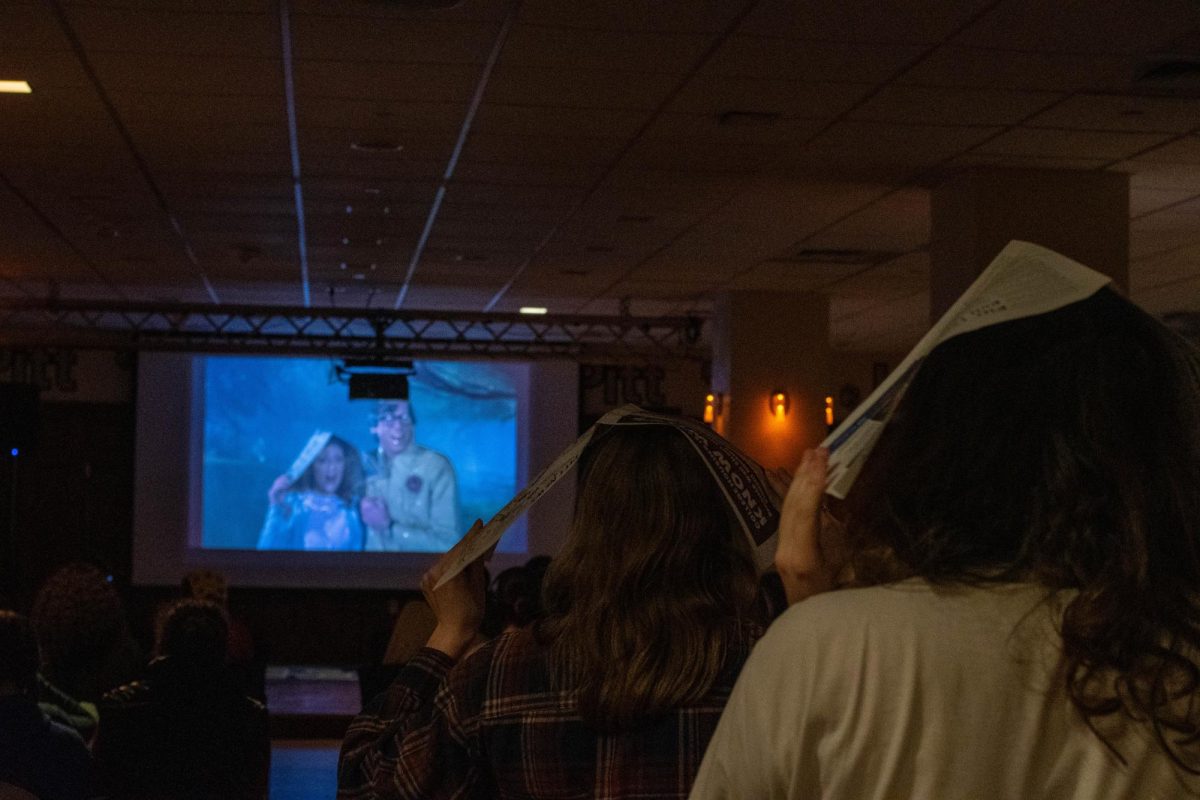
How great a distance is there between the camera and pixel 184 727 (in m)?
3.95

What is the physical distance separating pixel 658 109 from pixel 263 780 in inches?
132

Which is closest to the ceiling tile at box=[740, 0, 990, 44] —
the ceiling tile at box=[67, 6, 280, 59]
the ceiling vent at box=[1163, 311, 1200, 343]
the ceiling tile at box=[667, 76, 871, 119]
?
the ceiling tile at box=[667, 76, 871, 119]

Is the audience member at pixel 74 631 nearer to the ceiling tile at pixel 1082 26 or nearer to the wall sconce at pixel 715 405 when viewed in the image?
the ceiling tile at pixel 1082 26

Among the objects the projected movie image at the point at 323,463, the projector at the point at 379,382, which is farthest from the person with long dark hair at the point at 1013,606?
the projected movie image at the point at 323,463

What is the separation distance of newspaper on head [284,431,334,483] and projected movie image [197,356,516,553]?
1 centimetres

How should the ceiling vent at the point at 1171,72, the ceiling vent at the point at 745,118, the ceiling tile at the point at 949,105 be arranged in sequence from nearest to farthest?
the ceiling vent at the point at 1171,72 < the ceiling tile at the point at 949,105 < the ceiling vent at the point at 745,118

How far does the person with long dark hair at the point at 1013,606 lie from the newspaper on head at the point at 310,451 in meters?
14.1

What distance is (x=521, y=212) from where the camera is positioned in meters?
8.60

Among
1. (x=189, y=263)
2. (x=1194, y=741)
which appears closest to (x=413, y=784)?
(x=1194, y=741)

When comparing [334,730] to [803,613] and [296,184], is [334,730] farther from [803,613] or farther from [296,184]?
[803,613]

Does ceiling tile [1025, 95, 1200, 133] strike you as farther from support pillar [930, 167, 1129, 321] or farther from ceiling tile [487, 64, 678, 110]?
ceiling tile [487, 64, 678, 110]

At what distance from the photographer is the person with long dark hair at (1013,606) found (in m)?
0.99

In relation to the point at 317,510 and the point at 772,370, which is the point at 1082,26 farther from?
the point at 317,510

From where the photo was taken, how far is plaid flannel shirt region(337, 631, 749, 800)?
1623mm
